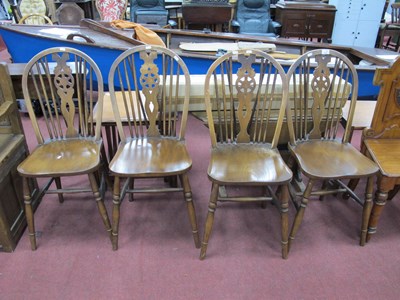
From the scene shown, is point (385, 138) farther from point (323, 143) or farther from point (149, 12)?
point (149, 12)

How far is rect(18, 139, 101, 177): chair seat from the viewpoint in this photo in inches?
59.4

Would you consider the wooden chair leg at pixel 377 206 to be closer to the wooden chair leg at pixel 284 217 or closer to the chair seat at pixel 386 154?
the chair seat at pixel 386 154

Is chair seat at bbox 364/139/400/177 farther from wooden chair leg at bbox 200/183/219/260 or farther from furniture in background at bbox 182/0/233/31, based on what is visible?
furniture in background at bbox 182/0/233/31

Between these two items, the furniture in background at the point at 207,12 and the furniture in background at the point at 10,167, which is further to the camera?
the furniture in background at the point at 207,12

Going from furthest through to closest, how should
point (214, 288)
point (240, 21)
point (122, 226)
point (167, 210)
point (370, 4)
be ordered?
1. point (240, 21)
2. point (370, 4)
3. point (167, 210)
4. point (122, 226)
5. point (214, 288)

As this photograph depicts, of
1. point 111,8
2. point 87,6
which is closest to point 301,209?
point 111,8

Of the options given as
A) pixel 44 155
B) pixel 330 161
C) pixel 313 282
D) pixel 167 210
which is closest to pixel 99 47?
pixel 44 155

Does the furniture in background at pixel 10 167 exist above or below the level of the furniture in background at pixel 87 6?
below

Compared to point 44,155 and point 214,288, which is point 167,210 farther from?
point 44,155

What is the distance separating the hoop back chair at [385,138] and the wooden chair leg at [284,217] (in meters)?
0.50

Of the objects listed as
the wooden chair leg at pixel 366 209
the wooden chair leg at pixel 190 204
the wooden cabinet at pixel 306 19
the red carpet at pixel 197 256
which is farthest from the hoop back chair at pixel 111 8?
the wooden chair leg at pixel 366 209

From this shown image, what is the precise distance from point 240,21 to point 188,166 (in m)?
4.69

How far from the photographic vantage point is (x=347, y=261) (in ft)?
5.42

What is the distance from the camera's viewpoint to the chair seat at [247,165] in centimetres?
147
